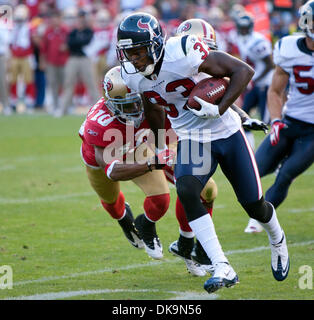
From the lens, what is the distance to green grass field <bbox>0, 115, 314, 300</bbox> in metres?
3.88

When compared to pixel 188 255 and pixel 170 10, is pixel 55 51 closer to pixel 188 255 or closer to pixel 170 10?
pixel 170 10

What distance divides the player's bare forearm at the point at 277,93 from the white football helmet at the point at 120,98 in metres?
1.27

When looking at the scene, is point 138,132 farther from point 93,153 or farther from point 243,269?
point 243,269

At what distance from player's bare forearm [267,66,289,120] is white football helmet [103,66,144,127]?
4.15 feet

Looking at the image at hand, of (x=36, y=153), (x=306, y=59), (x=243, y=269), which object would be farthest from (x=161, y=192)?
(x=36, y=153)

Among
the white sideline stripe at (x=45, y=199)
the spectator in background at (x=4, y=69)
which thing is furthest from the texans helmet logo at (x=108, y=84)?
the spectator in background at (x=4, y=69)

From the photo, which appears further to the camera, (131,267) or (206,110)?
(131,267)

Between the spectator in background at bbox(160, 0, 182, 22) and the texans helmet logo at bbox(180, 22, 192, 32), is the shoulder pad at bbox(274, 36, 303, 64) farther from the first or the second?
the spectator in background at bbox(160, 0, 182, 22)

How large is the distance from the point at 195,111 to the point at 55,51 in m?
10.4

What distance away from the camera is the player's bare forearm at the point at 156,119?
165 inches

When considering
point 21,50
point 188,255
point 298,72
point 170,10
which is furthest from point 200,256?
point 170,10

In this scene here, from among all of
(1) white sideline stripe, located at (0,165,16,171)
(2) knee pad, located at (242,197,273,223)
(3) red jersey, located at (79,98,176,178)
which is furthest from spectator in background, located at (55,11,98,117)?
(2) knee pad, located at (242,197,273,223)

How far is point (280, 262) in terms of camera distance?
12.8 feet

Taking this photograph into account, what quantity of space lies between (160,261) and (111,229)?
3.15 ft
